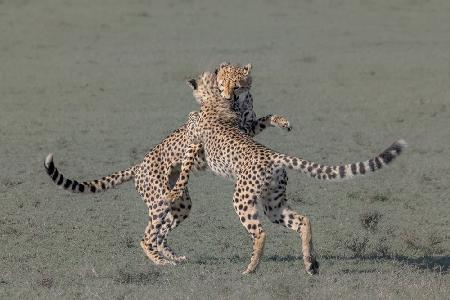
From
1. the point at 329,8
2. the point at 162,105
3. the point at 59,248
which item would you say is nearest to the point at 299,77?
the point at 162,105

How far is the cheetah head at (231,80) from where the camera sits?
819 centimetres

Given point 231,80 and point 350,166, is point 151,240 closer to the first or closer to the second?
point 231,80

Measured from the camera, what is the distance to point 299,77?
19.0 metres

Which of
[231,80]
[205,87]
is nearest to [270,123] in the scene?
[231,80]

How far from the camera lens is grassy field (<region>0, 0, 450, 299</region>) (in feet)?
24.4

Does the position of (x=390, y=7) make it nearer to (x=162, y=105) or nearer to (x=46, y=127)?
(x=162, y=105)

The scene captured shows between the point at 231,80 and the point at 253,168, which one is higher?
the point at 231,80

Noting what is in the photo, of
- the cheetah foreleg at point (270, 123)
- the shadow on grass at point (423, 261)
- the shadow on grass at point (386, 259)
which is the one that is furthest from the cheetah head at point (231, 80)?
the shadow on grass at point (423, 261)

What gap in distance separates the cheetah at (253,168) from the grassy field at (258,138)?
13.0 inches

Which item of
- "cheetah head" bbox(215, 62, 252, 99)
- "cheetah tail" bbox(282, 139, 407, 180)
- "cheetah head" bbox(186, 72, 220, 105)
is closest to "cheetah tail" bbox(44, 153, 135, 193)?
"cheetah head" bbox(186, 72, 220, 105)

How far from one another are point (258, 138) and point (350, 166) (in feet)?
24.6

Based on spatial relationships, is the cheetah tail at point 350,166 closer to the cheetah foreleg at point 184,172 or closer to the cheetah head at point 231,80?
the cheetah foreleg at point 184,172

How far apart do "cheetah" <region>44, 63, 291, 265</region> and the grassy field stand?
0.62 ft

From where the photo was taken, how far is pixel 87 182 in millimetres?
8070
